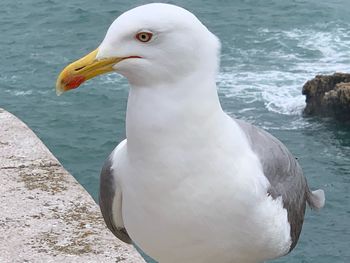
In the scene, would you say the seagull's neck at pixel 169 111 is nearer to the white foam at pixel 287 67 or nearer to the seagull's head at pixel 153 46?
the seagull's head at pixel 153 46

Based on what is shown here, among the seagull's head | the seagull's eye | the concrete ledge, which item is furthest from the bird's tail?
the seagull's eye

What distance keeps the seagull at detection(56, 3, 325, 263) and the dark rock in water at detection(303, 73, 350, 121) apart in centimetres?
2670

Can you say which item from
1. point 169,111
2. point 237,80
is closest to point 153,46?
point 169,111

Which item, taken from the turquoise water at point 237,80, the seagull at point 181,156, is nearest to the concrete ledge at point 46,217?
the seagull at point 181,156

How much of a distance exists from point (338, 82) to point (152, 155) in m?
27.9

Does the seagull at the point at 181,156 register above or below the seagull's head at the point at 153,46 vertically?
below

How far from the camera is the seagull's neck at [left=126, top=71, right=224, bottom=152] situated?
139 inches

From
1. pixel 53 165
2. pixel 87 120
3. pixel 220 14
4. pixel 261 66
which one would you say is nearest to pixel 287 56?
pixel 261 66

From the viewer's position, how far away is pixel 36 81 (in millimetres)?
32281

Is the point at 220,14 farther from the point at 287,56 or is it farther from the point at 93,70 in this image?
the point at 93,70

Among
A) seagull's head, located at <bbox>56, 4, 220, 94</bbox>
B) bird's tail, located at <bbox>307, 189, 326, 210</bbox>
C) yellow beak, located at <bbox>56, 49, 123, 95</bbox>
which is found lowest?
bird's tail, located at <bbox>307, 189, 326, 210</bbox>

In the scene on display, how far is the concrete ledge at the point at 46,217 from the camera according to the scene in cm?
479

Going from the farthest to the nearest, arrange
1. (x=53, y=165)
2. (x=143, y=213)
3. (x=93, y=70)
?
(x=53, y=165) → (x=143, y=213) → (x=93, y=70)

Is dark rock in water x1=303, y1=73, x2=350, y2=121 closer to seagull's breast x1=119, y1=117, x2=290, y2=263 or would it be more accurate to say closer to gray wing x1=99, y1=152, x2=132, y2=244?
gray wing x1=99, y1=152, x2=132, y2=244
